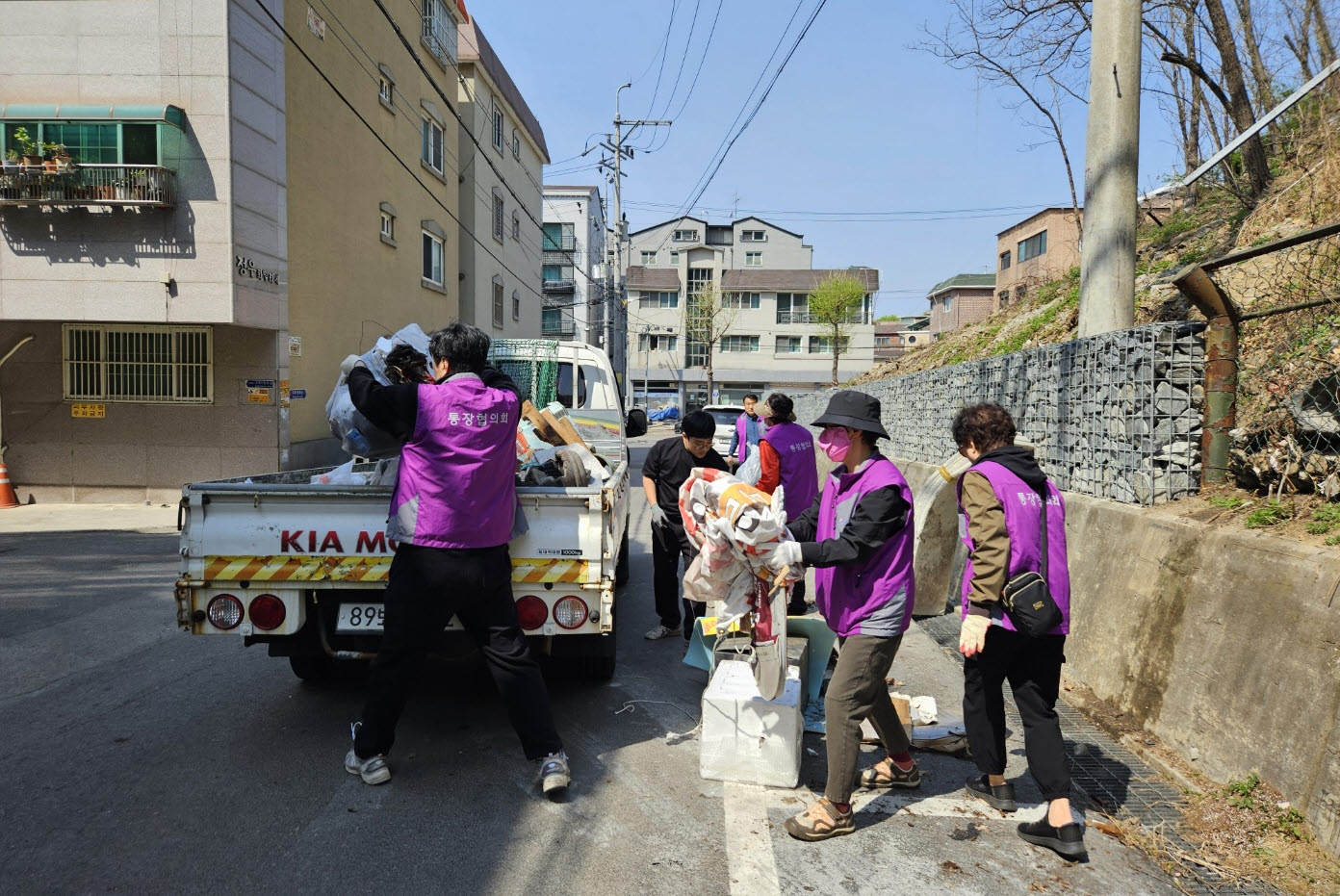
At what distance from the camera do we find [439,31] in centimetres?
2162

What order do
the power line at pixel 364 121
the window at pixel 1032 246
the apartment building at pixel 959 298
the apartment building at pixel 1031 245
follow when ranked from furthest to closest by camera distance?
1. the apartment building at pixel 959 298
2. the window at pixel 1032 246
3. the apartment building at pixel 1031 245
4. the power line at pixel 364 121

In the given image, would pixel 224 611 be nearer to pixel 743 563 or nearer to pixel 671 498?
pixel 743 563

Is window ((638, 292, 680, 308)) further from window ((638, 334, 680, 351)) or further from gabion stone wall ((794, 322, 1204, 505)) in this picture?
gabion stone wall ((794, 322, 1204, 505))

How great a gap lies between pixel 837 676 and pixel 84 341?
13.8 metres

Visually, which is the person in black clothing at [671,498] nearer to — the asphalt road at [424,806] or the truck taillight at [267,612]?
the asphalt road at [424,806]

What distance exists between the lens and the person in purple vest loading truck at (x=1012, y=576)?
3387 mm

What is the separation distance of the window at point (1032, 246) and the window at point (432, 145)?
25976 millimetres

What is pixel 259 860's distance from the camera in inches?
Answer: 124

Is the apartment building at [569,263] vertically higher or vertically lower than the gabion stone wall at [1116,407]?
higher

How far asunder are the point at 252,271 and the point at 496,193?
1643 cm

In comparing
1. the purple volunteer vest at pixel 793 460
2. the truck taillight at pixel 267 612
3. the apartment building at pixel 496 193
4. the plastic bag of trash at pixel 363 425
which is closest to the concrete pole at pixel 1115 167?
the purple volunteer vest at pixel 793 460

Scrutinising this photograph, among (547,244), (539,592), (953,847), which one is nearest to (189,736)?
(539,592)

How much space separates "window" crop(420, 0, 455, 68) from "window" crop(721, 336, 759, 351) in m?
33.7

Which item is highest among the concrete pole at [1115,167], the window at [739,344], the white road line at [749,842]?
the window at [739,344]
